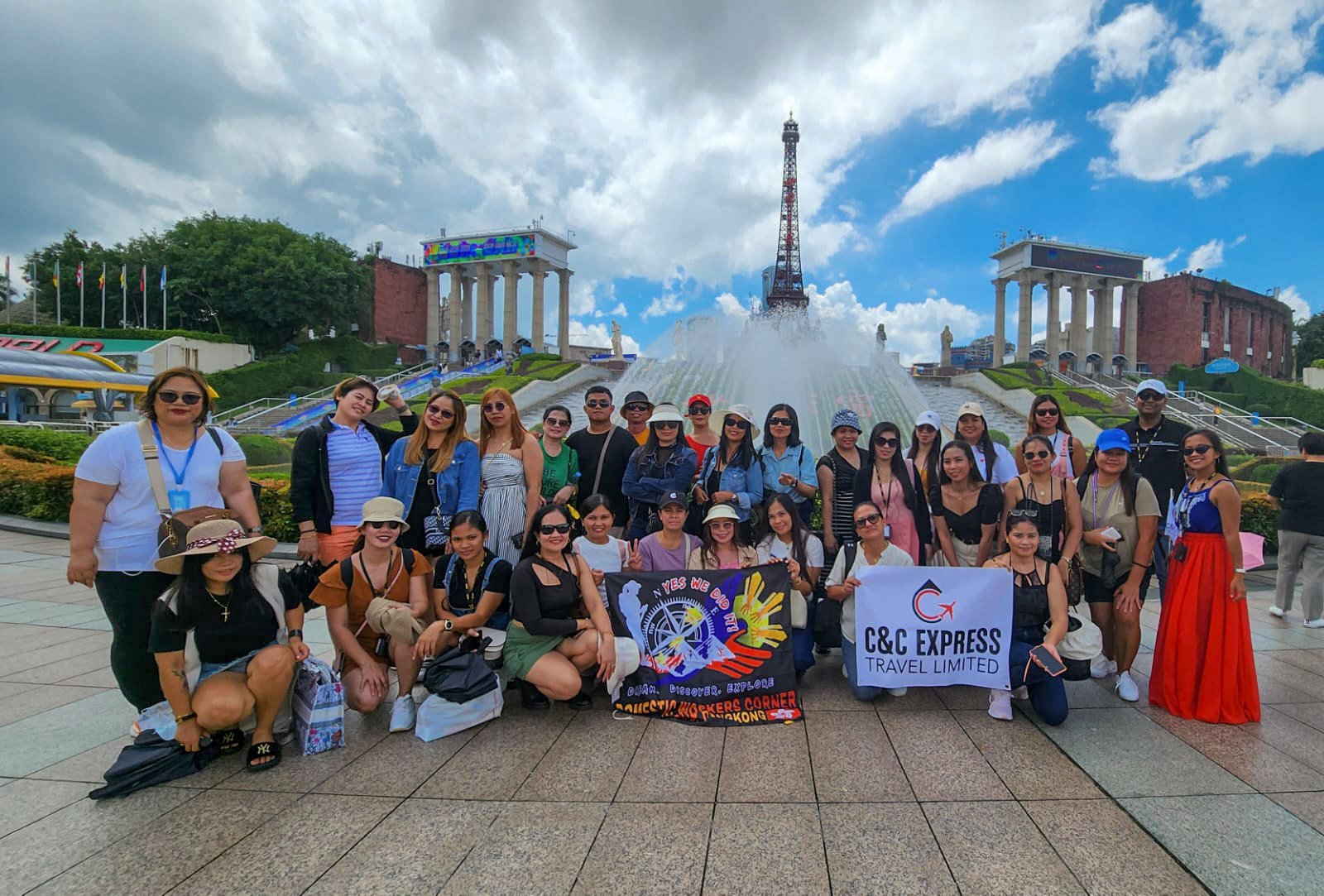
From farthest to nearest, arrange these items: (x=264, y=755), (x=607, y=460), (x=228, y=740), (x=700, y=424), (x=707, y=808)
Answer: (x=700, y=424) → (x=607, y=460) → (x=228, y=740) → (x=264, y=755) → (x=707, y=808)

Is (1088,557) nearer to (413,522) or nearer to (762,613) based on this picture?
(762,613)

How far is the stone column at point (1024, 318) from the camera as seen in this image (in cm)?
5156

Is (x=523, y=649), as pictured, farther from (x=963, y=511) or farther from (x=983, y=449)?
(x=983, y=449)

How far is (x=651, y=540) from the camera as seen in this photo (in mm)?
4480

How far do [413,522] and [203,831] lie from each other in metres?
2.02

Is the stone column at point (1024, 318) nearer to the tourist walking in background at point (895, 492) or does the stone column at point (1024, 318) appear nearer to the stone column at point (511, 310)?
the stone column at point (511, 310)

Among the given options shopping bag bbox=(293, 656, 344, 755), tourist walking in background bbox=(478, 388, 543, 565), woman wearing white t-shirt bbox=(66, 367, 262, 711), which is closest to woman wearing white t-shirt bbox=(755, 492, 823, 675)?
tourist walking in background bbox=(478, 388, 543, 565)

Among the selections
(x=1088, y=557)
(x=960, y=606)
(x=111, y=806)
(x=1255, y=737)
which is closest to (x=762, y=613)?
(x=960, y=606)

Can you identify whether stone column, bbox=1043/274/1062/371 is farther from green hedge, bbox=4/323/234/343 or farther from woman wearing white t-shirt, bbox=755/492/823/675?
green hedge, bbox=4/323/234/343

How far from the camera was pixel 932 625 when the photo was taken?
4.11 m

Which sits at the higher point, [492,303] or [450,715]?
[492,303]

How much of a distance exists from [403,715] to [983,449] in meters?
4.28

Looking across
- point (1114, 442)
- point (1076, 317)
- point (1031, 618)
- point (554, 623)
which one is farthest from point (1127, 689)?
point (1076, 317)

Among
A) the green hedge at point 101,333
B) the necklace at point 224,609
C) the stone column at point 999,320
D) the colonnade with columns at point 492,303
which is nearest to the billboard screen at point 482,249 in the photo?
the colonnade with columns at point 492,303
